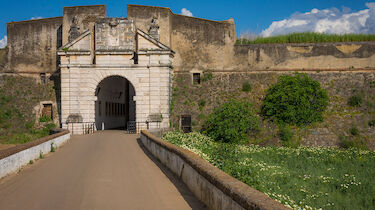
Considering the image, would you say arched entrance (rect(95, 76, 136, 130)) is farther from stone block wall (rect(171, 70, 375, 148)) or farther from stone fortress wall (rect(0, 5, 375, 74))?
stone fortress wall (rect(0, 5, 375, 74))

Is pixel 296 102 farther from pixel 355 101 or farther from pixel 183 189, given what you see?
pixel 183 189

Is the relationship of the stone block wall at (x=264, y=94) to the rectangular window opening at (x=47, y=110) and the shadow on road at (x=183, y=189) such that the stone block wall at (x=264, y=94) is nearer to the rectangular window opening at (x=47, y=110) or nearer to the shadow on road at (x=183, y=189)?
the rectangular window opening at (x=47, y=110)

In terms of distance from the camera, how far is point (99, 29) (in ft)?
71.7

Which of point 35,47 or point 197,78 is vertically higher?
point 35,47

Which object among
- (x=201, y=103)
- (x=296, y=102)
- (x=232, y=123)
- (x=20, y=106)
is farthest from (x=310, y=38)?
(x=20, y=106)

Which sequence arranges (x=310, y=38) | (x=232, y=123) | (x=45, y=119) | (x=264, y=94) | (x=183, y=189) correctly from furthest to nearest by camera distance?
(x=310, y=38), (x=45, y=119), (x=264, y=94), (x=232, y=123), (x=183, y=189)

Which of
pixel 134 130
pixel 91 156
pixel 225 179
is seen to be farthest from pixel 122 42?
pixel 225 179

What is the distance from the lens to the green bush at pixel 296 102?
20.8 metres

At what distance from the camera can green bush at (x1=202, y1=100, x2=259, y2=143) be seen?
20.2m

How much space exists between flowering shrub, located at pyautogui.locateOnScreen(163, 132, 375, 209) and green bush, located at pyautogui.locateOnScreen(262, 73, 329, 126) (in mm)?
2123

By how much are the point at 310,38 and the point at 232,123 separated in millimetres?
9224

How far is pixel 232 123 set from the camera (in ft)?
66.3

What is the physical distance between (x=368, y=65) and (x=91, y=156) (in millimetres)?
18632

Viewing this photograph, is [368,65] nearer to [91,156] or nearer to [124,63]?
[124,63]
